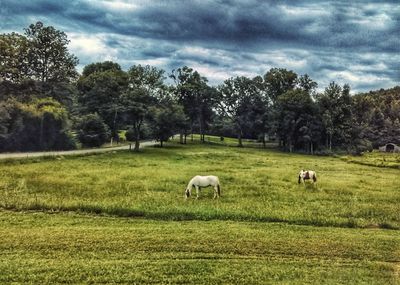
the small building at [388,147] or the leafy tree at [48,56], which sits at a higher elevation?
the leafy tree at [48,56]

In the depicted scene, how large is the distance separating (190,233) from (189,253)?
261cm

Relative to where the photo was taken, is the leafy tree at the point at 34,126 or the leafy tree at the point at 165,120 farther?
the leafy tree at the point at 165,120

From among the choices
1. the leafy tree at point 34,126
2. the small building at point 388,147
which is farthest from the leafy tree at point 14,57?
the small building at point 388,147

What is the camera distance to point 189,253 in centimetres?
1400

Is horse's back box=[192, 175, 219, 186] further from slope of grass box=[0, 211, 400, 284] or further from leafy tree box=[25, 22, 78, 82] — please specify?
leafy tree box=[25, 22, 78, 82]

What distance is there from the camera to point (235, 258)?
13.7 meters

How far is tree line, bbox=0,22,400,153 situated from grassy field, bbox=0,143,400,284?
31.0 metres

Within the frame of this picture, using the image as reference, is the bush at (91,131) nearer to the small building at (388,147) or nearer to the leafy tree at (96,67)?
the leafy tree at (96,67)

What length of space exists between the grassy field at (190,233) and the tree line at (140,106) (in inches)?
1219

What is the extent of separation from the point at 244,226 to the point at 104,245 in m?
7.08

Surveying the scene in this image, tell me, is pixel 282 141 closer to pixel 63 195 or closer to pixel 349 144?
pixel 349 144

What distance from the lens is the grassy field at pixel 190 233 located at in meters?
12.1

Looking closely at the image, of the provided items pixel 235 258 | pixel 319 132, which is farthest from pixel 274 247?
pixel 319 132

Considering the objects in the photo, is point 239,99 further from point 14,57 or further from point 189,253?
point 189,253
